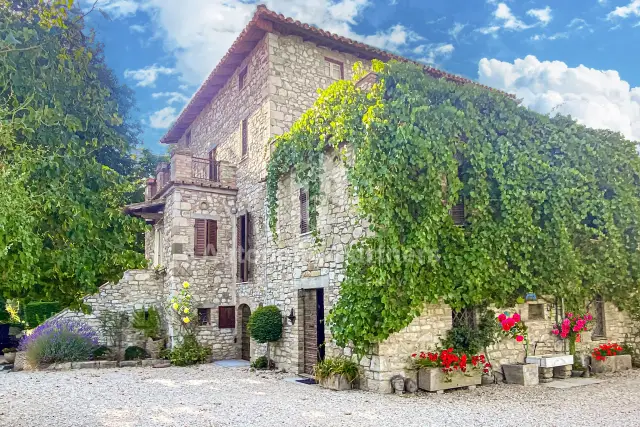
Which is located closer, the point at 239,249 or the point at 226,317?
the point at 226,317

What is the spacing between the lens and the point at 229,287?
46.5 feet

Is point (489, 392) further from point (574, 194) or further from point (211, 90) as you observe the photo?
point (211, 90)

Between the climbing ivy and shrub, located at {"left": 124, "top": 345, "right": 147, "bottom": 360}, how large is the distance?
21.9 feet

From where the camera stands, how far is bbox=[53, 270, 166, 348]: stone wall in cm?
1375

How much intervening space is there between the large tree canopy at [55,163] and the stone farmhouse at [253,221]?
17.2 feet

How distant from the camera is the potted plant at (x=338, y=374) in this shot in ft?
28.6

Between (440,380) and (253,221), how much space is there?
23.1 feet

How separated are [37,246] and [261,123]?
9.16m

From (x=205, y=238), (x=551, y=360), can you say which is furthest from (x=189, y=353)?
(x=551, y=360)

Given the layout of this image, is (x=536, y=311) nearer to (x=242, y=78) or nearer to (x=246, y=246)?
(x=246, y=246)

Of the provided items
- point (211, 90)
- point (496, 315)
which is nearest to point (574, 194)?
point (496, 315)

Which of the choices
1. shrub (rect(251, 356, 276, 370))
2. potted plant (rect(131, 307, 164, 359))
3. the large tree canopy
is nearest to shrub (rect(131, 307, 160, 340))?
potted plant (rect(131, 307, 164, 359))

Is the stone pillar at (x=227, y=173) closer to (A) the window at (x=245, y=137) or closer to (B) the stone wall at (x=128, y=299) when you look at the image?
(A) the window at (x=245, y=137)

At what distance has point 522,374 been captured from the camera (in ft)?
29.5
